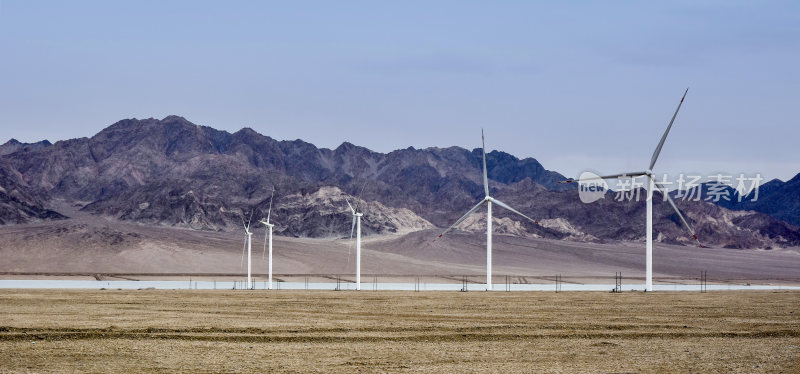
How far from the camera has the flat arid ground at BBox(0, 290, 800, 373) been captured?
31.7 m

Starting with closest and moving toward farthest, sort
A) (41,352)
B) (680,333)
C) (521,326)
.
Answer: (41,352), (680,333), (521,326)

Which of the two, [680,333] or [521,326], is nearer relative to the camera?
[680,333]

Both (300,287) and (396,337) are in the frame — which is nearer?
(396,337)

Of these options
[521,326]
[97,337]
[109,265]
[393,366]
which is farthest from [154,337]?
[109,265]

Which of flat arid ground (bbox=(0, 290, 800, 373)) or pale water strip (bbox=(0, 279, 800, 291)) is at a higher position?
flat arid ground (bbox=(0, 290, 800, 373))

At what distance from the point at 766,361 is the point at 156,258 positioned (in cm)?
16770

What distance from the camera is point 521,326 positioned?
47.9 meters

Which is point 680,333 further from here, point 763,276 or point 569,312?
point 763,276

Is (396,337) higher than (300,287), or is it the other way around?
(396,337)

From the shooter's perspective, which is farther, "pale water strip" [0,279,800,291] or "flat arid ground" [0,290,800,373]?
"pale water strip" [0,279,800,291]

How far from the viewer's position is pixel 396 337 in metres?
41.3

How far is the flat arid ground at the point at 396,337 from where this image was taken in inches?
1248

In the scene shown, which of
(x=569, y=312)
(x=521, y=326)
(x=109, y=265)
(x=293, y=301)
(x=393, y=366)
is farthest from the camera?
(x=109, y=265)

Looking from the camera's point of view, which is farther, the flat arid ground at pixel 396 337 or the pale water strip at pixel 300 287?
the pale water strip at pixel 300 287
